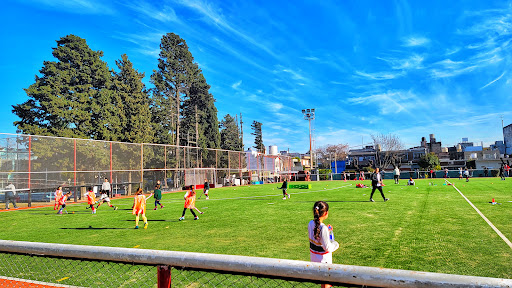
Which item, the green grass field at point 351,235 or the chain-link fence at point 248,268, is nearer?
the chain-link fence at point 248,268

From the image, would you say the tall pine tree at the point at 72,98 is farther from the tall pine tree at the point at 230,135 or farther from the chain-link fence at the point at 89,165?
the tall pine tree at the point at 230,135

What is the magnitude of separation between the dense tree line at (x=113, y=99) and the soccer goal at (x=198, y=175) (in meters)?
8.70

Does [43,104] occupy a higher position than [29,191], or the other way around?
[43,104]

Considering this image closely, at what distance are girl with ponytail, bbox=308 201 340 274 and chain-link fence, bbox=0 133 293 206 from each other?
24.8 metres

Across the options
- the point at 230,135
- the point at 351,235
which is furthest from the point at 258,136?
the point at 351,235

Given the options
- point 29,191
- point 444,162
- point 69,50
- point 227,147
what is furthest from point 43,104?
point 444,162

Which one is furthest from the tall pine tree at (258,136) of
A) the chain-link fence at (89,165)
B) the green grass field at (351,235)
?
the green grass field at (351,235)

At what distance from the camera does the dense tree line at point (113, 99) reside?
37100 mm

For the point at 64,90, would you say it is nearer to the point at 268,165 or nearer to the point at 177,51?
the point at 177,51

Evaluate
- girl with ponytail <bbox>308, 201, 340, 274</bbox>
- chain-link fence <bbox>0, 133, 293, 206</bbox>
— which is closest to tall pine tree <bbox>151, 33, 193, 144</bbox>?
chain-link fence <bbox>0, 133, 293, 206</bbox>

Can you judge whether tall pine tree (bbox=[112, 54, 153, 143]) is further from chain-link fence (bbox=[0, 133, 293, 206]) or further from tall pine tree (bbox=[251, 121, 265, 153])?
tall pine tree (bbox=[251, 121, 265, 153])

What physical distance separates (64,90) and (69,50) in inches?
215

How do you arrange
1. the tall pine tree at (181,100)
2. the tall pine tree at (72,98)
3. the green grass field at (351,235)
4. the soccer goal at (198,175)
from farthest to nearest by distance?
1. the tall pine tree at (181,100)
2. the soccer goal at (198,175)
3. the tall pine tree at (72,98)
4. the green grass field at (351,235)

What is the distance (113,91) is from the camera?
44125 millimetres
